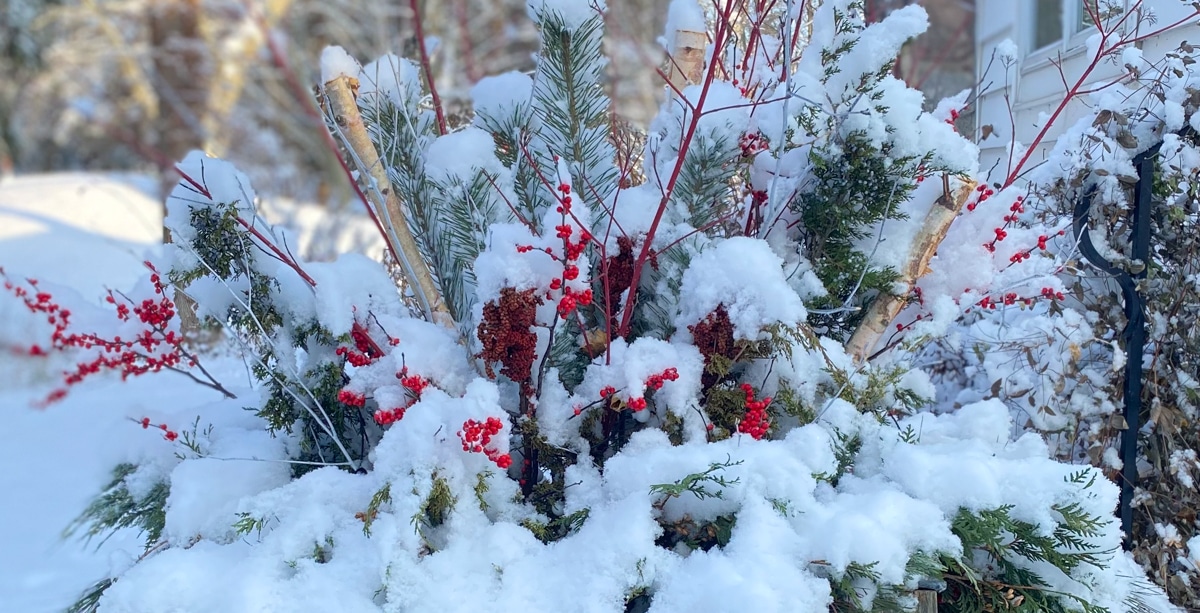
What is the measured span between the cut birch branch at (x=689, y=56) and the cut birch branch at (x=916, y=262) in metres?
0.52

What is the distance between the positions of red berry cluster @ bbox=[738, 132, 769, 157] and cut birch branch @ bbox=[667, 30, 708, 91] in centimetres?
23

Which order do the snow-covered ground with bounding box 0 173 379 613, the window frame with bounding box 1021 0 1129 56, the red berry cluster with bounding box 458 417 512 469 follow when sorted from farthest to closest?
the window frame with bounding box 1021 0 1129 56 < the snow-covered ground with bounding box 0 173 379 613 < the red berry cluster with bounding box 458 417 512 469

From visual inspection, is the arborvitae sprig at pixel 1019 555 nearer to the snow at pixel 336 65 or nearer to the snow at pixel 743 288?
the snow at pixel 743 288

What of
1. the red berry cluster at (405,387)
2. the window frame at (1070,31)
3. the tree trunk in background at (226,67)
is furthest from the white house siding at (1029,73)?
the tree trunk in background at (226,67)

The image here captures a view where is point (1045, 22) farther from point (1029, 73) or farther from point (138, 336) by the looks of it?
point (138, 336)

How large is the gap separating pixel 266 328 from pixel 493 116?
0.53m

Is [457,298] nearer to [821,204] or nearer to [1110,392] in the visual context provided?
[821,204]

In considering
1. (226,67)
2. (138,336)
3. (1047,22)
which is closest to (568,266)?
(138,336)

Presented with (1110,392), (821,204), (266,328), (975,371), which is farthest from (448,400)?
(975,371)

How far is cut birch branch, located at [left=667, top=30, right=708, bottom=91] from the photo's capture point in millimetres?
1602

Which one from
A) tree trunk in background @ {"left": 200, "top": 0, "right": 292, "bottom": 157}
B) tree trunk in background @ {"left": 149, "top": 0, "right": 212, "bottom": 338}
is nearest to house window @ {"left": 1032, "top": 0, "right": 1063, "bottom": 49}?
tree trunk in background @ {"left": 200, "top": 0, "right": 292, "bottom": 157}

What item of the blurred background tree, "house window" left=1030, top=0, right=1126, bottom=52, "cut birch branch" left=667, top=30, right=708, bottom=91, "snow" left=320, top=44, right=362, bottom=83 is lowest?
"snow" left=320, top=44, right=362, bottom=83

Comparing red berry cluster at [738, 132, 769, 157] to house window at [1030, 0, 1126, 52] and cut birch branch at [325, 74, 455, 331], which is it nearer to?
cut birch branch at [325, 74, 455, 331]

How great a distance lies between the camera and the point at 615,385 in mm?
1271
